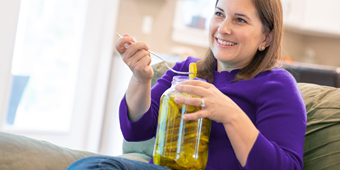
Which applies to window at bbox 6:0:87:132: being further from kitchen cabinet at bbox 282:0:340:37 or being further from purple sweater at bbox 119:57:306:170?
kitchen cabinet at bbox 282:0:340:37

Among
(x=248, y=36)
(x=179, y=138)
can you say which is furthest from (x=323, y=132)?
(x=179, y=138)

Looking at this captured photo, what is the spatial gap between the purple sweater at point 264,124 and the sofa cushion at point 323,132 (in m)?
0.14

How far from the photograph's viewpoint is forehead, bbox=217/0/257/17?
102 centimetres

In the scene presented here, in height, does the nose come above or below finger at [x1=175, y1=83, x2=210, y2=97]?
above

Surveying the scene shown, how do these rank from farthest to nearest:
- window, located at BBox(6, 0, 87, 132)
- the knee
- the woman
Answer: window, located at BBox(6, 0, 87, 132)
the woman
the knee

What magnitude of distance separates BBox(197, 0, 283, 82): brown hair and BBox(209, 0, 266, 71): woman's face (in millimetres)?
23

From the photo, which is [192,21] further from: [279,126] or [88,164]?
[88,164]

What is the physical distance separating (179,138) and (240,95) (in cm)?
25

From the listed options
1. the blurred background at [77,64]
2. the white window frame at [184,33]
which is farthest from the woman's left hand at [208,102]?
the white window frame at [184,33]

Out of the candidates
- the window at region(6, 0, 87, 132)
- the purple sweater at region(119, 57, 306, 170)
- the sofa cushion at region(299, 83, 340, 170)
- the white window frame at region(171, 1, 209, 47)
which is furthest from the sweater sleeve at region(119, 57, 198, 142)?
the white window frame at region(171, 1, 209, 47)

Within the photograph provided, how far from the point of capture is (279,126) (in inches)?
34.6

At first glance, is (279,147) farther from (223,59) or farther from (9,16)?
(9,16)

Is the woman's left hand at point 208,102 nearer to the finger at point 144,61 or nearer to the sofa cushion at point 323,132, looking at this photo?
the finger at point 144,61

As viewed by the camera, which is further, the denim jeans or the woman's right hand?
the woman's right hand
